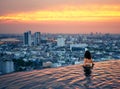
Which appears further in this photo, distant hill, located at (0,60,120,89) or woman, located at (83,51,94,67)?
woman, located at (83,51,94,67)

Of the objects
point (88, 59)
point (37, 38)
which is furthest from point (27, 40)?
point (88, 59)

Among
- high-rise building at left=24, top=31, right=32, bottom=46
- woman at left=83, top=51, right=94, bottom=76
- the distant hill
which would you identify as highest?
high-rise building at left=24, top=31, right=32, bottom=46

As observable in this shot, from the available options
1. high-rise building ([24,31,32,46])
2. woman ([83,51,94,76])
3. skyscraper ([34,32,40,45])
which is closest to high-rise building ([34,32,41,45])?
skyscraper ([34,32,40,45])

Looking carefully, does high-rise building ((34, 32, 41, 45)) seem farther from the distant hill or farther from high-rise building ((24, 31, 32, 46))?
the distant hill

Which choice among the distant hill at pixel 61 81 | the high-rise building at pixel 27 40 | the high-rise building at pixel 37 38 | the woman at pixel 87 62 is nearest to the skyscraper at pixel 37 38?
the high-rise building at pixel 37 38

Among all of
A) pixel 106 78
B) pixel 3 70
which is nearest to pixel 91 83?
pixel 106 78

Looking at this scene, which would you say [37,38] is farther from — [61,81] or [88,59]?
[61,81]

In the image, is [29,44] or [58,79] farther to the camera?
[29,44]

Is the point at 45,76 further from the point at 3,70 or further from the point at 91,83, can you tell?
the point at 3,70

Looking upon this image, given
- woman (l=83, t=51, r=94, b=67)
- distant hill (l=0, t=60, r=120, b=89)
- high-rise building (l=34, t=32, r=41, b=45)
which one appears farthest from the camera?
high-rise building (l=34, t=32, r=41, b=45)

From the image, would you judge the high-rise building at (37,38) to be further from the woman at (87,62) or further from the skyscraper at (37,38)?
the woman at (87,62)

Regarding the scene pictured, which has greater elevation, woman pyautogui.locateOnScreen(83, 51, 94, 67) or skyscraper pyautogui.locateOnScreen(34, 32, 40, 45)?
skyscraper pyautogui.locateOnScreen(34, 32, 40, 45)
